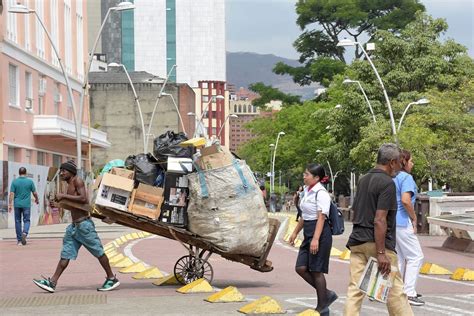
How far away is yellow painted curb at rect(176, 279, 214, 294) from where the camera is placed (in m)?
12.5

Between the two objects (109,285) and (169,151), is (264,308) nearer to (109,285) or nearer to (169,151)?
(169,151)

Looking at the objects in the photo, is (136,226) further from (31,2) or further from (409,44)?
(409,44)

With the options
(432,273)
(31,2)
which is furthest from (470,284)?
(31,2)

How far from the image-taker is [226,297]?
1162 centimetres

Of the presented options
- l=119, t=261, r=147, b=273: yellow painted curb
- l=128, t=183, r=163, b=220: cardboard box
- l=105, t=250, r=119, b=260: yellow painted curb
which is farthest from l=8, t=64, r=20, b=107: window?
l=128, t=183, r=163, b=220: cardboard box

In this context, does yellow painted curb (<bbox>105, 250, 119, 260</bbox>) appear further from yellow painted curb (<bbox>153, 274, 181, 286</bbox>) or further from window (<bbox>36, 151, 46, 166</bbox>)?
window (<bbox>36, 151, 46, 166</bbox>)

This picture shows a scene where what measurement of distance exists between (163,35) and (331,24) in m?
74.4

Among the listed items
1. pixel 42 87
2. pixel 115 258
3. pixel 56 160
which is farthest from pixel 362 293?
pixel 56 160

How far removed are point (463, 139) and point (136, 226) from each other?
3247 cm

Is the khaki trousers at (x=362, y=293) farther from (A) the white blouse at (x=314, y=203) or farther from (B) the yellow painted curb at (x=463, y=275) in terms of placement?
(B) the yellow painted curb at (x=463, y=275)

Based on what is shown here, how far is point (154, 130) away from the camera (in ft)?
284

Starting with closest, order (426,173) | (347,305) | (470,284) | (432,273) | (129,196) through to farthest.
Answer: (347,305), (129,196), (470,284), (432,273), (426,173)

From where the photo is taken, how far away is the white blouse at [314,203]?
10180 mm

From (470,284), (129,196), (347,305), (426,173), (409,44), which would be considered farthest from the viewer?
(409,44)
